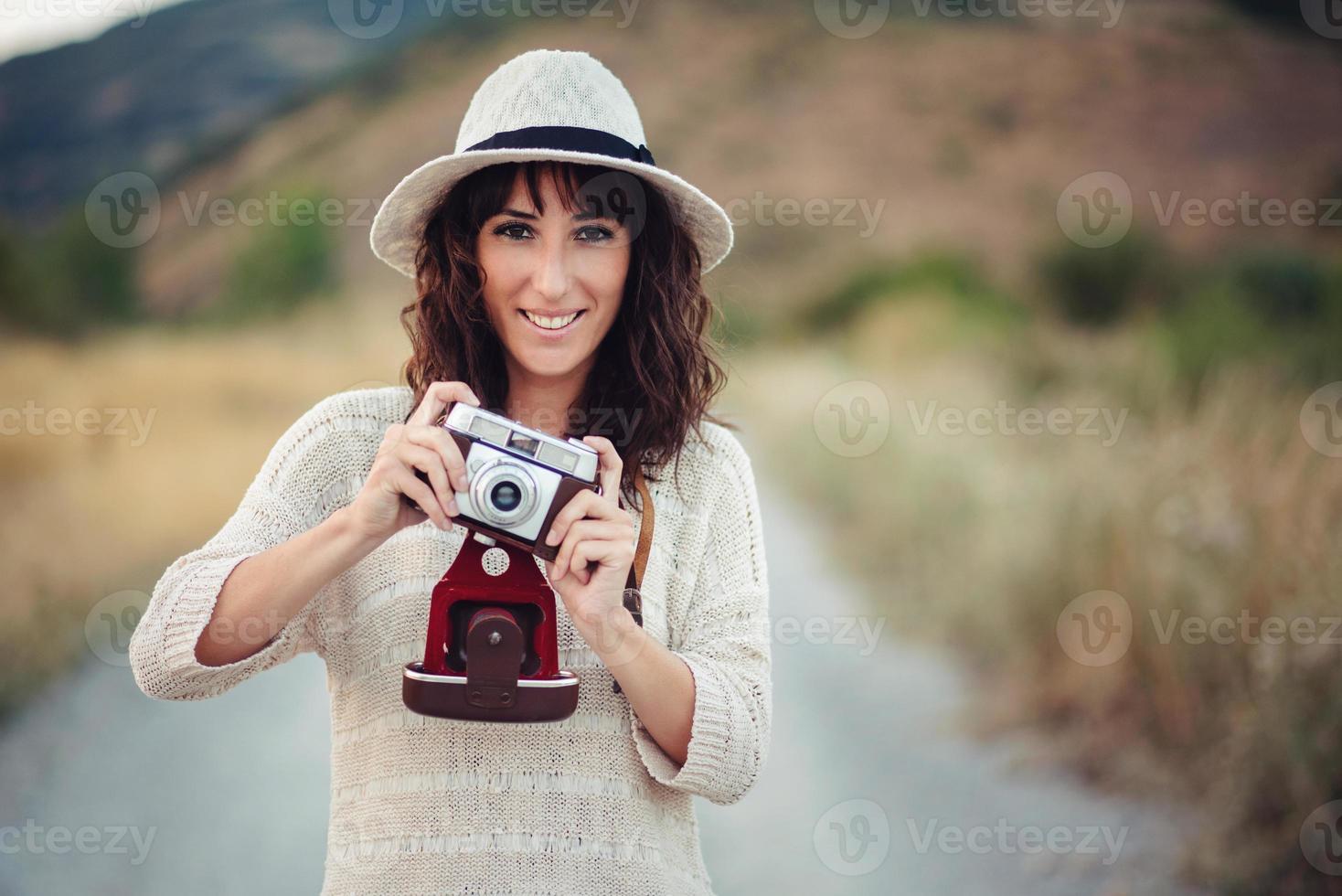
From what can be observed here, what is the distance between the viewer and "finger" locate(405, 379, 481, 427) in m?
1.72

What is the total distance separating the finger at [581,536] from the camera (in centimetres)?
167

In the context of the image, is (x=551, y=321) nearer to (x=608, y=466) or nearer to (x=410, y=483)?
(x=608, y=466)

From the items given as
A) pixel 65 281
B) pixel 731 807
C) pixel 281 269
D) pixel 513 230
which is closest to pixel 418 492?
pixel 513 230

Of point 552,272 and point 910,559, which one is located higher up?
point 552,272

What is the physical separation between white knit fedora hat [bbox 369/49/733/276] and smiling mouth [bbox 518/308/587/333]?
0.87ft

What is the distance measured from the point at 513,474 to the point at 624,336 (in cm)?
60

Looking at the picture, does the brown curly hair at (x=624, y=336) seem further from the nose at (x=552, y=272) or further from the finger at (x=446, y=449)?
the finger at (x=446, y=449)

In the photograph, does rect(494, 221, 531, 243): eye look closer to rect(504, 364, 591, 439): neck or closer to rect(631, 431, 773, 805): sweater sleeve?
rect(504, 364, 591, 439): neck

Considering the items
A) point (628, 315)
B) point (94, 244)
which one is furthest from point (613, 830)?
point (94, 244)

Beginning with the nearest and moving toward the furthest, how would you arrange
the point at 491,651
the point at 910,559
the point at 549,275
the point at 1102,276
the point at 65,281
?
1. the point at 491,651
2. the point at 549,275
3. the point at 910,559
4. the point at 65,281
5. the point at 1102,276

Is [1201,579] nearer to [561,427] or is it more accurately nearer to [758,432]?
[561,427]

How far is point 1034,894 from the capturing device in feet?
12.5

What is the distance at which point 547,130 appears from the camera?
191 cm

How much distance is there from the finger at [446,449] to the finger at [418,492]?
42 mm
